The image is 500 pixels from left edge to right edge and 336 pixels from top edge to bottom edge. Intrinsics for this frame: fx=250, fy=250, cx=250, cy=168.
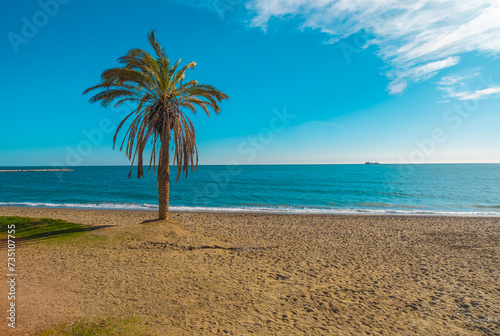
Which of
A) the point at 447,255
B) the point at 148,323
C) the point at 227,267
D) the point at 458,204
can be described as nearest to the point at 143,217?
the point at 227,267

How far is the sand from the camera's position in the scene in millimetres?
5875

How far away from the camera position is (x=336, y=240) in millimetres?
Result: 14328

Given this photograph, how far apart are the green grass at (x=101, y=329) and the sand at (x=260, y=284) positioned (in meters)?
0.22

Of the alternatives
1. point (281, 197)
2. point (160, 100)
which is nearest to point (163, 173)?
point (160, 100)

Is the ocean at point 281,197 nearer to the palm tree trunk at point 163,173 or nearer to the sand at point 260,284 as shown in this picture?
the palm tree trunk at point 163,173

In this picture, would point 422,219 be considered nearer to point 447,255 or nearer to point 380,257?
point 447,255

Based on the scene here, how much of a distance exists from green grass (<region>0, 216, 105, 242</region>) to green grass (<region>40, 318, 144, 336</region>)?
23.2 feet

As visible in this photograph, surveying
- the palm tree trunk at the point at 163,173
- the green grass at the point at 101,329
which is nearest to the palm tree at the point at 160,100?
the palm tree trunk at the point at 163,173

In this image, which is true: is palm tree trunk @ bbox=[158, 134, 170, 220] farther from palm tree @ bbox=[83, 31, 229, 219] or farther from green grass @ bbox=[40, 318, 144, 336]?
green grass @ bbox=[40, 318, 144, 336]

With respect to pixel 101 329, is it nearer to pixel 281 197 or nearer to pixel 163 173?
pixel 163 173

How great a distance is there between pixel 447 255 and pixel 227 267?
10.4 meters

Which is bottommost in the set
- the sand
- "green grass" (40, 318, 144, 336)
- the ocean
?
the ocean

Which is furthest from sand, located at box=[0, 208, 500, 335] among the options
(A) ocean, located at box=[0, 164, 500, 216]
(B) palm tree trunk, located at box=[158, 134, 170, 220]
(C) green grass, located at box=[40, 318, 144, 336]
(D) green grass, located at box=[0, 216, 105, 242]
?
(A) ocean, located at box=[0, 164, 500, 216]

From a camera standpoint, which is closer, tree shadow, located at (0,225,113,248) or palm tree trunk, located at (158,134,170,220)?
tree shadow, located at (0,225,113,248)
